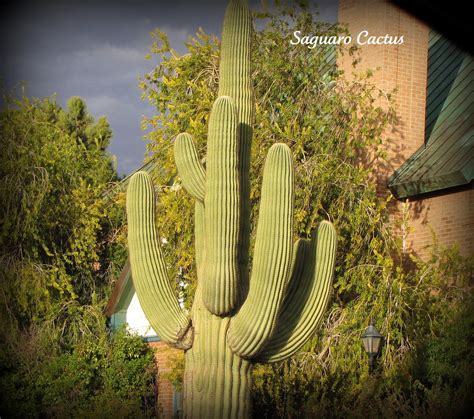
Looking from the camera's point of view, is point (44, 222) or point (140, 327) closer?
point (44, 222)

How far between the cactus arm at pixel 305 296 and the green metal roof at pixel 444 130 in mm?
4702

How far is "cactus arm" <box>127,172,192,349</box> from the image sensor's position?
9.96 metres

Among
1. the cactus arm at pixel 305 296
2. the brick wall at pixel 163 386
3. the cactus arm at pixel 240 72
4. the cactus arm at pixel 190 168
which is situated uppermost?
the cactus arm at pixel 240 72

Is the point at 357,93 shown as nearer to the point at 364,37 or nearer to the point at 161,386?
the point at 364,37

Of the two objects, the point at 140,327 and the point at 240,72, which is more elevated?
the point at 240,72

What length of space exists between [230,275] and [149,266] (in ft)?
3.31

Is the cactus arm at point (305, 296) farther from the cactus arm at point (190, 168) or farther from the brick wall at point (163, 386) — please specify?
the brick wall at point (163, 386)

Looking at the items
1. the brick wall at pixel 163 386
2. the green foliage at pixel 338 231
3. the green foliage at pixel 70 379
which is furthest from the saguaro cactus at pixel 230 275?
the brick wall at pixel 163 386

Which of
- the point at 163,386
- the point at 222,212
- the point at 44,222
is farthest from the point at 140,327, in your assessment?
the point at 222,212

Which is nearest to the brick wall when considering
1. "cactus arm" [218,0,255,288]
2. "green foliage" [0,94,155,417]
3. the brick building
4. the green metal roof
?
the brick building

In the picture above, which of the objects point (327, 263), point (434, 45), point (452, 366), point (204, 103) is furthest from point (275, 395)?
point (434, 45)

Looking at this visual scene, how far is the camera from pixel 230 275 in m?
9.56

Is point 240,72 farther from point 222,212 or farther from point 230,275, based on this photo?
point 230,275

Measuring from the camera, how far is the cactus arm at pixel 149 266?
9961 mm
